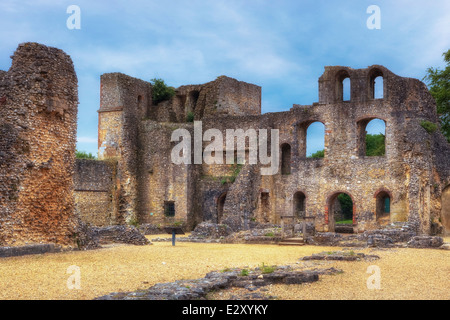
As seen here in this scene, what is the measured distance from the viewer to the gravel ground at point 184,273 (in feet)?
28.0

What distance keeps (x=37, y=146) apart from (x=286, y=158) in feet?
55.9

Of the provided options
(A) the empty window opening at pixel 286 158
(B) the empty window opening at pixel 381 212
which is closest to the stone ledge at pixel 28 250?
(B) the empty window opening at pixel 381 212

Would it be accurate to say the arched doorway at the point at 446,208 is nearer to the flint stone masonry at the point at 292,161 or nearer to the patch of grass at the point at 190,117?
the flint stone masonry at the point at 292,161

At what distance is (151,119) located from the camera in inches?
1245

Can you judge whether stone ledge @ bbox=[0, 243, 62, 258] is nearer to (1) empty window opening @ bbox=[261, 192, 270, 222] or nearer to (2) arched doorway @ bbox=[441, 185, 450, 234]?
(1) empty window opening @ bbox=[261, 192, 270, 222]

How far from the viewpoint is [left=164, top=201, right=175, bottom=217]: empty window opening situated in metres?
29.6

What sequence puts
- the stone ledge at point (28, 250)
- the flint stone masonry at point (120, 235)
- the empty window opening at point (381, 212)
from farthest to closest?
the empty window opening at point (381, 212)
the flint stone masonry at point (120, 235)
the stone ledge at point (28, 250)

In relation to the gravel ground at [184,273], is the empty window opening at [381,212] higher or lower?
higher

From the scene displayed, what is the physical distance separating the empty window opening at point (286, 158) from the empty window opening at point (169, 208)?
6.67 meters

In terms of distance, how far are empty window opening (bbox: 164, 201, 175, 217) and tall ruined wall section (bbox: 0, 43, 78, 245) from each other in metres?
13.3

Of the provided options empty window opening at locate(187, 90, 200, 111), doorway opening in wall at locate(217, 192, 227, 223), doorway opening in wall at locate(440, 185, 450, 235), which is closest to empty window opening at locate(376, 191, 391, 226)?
doorway opening in wall at locate(440, 185, 450, 235)

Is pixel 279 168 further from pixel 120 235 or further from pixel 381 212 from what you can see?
pixel 120 235
